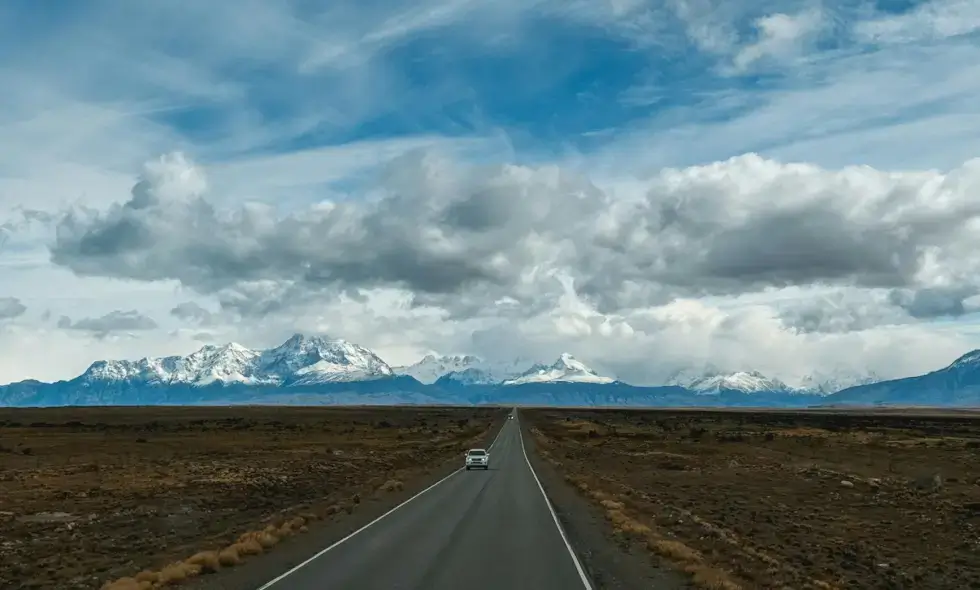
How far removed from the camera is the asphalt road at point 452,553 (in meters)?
17.5

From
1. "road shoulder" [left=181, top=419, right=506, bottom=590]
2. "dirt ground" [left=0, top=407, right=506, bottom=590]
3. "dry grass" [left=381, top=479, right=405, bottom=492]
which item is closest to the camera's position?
"road shoulder" [left=181, top=419, right=506, bottom=590]

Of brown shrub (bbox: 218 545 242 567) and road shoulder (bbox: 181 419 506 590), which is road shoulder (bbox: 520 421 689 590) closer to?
road shoulder (bbox: 181 419 506 590)

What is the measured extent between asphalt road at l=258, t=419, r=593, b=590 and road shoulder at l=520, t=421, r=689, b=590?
44 cm

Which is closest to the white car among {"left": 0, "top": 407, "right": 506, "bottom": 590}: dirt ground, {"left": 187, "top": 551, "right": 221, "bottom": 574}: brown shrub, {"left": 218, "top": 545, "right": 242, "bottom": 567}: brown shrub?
{"left": 0, "top": 407, "right": 506, "bottom": 590}: dirt ground

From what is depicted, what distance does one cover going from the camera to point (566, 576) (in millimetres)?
18391

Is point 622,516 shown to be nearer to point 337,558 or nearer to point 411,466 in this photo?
point 337,558

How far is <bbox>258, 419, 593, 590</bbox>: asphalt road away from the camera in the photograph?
1748 centimetres

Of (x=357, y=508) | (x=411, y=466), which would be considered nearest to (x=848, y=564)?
(x=357, y=508)

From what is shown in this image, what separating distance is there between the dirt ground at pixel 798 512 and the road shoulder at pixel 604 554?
588 millimetres

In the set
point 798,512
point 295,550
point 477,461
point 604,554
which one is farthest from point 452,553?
point 477,461

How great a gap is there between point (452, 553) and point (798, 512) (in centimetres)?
2007

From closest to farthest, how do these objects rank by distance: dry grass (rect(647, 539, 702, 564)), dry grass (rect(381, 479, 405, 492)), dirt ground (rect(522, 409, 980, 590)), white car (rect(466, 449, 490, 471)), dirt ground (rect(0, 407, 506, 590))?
dry grass (rect(647, 539, 702, 564)) < dirt ground (rect(522, 409, 980, 590)) < dirt ground (rect(0, 407, 506, 590)) < dry grass (rect(381, 479, 405, 492)) < white car (rect(466, 449, 490, 471))

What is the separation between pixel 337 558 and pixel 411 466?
3912 cm

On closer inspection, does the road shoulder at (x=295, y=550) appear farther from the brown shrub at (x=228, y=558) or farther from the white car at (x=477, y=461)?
the white car at (x=477, y=461)
